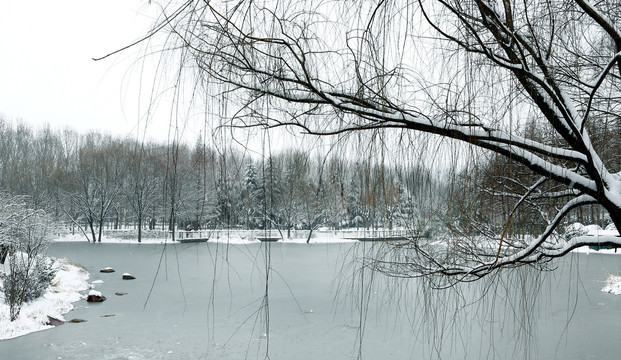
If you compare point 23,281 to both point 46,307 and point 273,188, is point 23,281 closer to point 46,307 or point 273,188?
point 46,307

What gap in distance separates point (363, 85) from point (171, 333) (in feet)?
25.6

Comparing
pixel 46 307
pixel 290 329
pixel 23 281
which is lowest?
pixel 290 329

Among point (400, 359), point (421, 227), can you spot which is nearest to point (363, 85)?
point (421, 227)

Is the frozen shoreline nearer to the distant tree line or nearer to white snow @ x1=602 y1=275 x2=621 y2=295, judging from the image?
white snow @ x1=602 y1=275 x2=621 y2=295

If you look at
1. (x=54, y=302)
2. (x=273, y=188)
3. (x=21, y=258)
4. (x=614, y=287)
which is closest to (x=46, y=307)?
(x=54, y=302)

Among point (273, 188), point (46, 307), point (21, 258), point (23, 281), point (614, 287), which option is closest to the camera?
point (273, 188)

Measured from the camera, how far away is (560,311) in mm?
9242

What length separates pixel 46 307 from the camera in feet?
29.7

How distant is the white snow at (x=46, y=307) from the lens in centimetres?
780

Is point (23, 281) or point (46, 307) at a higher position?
point (23, 281)

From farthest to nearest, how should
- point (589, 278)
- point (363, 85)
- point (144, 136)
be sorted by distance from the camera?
point (589, 278), point (363, 85), point (144, 136)

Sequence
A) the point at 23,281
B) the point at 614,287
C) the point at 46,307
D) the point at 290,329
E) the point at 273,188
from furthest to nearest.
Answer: the point at 614,287 < the point at 46,307 < the point at 23,281 < the point at 290,329 < the point at 273,188

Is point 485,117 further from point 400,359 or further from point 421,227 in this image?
point 400,359

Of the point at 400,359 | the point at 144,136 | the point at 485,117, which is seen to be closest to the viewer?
the point at 144,136
